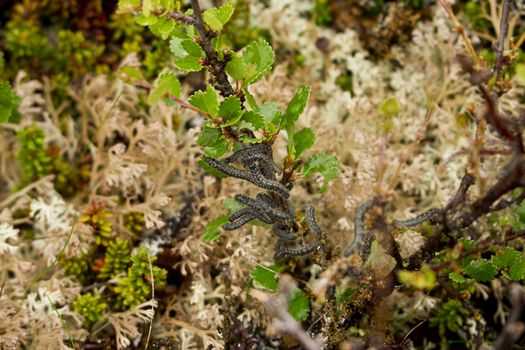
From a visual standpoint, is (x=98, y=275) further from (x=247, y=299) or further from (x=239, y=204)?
(x=239, y=204)

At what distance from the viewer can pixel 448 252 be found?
146 centimetres

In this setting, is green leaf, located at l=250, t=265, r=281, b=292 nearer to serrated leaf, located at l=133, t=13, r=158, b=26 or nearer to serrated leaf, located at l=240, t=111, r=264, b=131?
serrated leaf, located at l=240, t=111, r=264, b=131

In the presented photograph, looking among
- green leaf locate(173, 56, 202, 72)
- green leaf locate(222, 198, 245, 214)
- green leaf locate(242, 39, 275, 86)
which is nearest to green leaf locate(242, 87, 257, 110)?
green leaf locate(242, 39, 275, 86)

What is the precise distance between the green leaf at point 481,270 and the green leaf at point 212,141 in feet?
2.69

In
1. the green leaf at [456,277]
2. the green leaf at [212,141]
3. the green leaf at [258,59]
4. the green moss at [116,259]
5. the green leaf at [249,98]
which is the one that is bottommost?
the green moss at [116,259]

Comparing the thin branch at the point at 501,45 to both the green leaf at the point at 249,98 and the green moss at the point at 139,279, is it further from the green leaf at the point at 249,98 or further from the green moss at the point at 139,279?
the green moss at the point at 139,279

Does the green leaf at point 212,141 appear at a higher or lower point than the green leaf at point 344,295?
higher

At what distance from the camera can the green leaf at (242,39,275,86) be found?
5.13ft

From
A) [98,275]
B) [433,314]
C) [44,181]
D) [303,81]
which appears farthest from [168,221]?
[433,314]

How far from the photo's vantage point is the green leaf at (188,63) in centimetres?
151

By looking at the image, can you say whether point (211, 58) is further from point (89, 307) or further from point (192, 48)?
point (89, 307)

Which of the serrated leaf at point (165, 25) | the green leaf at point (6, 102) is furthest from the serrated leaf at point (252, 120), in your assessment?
the green leaf at point (6, 102)

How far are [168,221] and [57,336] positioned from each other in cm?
67

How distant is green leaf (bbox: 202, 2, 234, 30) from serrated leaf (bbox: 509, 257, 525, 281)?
109 cm
